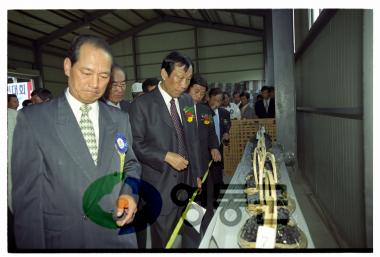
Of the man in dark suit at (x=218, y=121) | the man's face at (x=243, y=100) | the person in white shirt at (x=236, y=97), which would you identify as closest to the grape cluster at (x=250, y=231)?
the man in dark suit at (x=218, y=121)

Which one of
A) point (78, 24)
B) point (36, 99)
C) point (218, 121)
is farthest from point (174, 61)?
point (218, 121)

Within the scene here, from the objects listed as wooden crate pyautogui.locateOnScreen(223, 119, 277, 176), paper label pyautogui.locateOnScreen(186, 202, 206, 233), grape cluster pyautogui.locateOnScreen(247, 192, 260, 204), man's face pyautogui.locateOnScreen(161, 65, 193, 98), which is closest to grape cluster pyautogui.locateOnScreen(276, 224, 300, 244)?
grape cluster pyautogui.locateOnScreen(247, 192, 260, 204)

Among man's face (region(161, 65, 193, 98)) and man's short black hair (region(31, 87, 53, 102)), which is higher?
man's face (region(161, 65, 193, 98))

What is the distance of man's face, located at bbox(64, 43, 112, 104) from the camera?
1595 millimetres

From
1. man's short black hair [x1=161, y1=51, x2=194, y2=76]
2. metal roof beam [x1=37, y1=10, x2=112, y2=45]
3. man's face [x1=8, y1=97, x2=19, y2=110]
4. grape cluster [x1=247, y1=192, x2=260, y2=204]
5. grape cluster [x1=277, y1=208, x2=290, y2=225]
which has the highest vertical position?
metal roof beam [x1=37, y1=10, x2=112, y2=45]

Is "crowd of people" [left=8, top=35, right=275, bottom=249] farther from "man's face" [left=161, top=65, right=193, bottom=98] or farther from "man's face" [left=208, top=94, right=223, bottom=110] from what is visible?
"man's face" [left=208, top=94, right=223, bottom=110]

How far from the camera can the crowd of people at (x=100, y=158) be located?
60.2 inches

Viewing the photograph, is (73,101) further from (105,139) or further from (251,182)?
(251,182)

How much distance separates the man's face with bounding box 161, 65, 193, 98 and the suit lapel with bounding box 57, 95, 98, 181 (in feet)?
2.18

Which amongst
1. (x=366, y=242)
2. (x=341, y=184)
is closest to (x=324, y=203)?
(x=341, y=184)

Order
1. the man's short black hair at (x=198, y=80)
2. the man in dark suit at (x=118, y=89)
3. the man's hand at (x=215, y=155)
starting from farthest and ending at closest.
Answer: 1. the man's hand at (x=215, y=155)
2. the man's short black hair at (x=198, y=80)
3. the man in dark suit at (x=118, y=89)

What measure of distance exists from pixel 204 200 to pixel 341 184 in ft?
3.39

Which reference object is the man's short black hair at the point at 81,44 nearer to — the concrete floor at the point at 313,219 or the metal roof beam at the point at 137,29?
the metal roof beam at the point at 137,29
